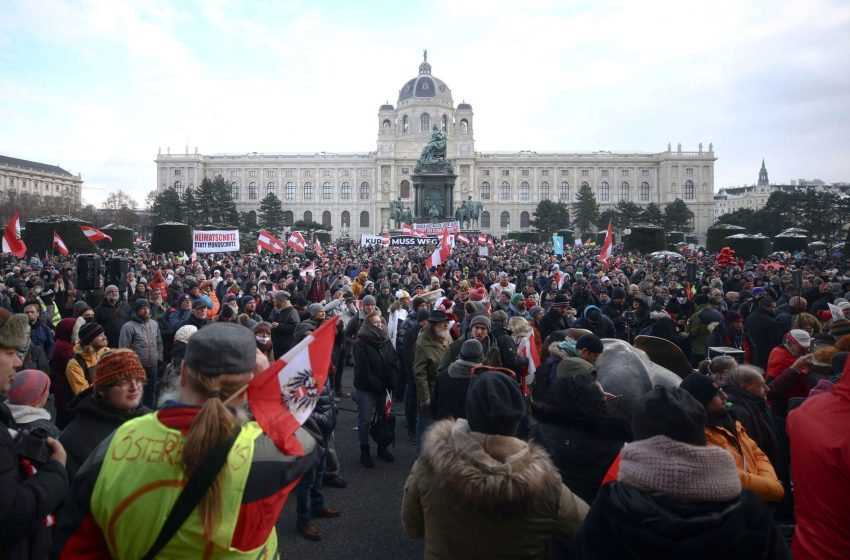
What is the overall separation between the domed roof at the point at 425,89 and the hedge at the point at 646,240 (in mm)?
60502

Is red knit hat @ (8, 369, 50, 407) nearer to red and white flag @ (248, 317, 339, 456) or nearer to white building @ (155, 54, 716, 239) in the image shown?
red and white flag @ (248, 317, 339, 456)

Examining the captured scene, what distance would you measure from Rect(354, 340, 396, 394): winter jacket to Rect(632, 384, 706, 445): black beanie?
3.99 metres

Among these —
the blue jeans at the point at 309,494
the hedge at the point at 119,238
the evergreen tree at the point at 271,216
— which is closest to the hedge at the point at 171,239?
the hedge at the point at 119,238

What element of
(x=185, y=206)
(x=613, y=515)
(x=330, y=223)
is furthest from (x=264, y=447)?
(x=330, y=223)

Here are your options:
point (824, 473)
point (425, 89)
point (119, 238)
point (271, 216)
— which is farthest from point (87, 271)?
point (425, 89)

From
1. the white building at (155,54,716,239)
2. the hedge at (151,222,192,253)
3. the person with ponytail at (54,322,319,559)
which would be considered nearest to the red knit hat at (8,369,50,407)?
the person with ponytail at (54,322,319,559)

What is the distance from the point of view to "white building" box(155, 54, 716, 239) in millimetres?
86000

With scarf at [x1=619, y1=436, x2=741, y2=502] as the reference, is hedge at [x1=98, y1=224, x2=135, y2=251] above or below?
above

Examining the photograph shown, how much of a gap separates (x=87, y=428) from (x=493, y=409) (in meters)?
1.86

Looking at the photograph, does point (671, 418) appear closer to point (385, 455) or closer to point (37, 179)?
point (385, 455)

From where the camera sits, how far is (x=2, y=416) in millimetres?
2209

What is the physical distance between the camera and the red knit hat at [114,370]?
268 cm

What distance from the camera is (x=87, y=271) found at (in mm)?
10078

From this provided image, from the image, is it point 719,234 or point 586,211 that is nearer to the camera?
point 719,234
